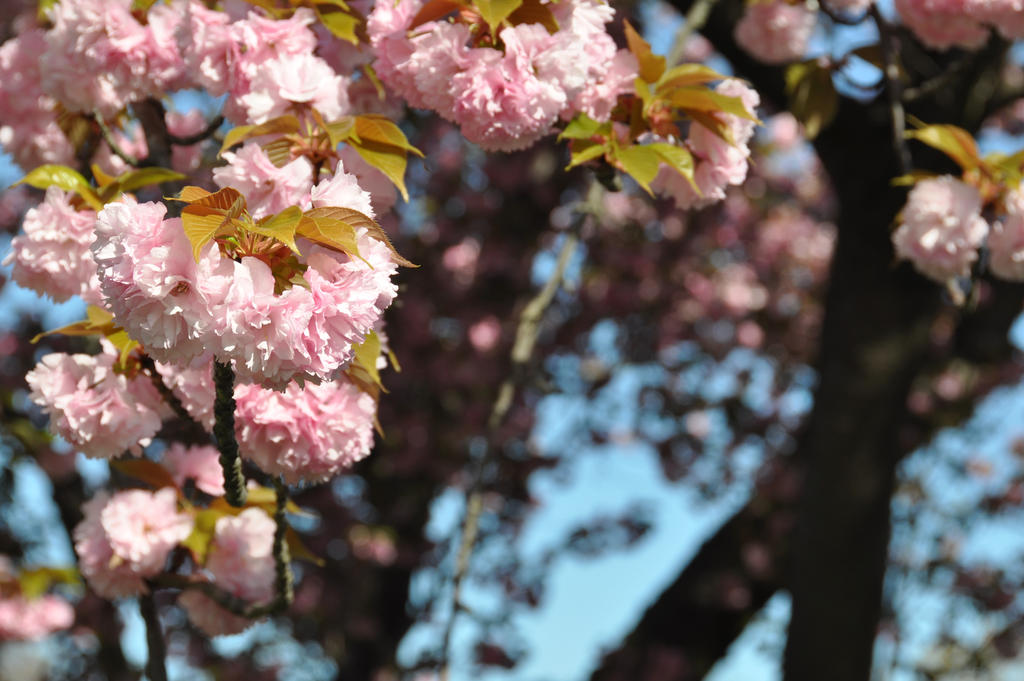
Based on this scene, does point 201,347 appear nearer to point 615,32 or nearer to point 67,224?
point 67,224

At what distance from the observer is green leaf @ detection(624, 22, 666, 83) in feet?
5.18

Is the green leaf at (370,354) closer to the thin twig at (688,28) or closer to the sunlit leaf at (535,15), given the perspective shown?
the sunlit leaf at (535,15)

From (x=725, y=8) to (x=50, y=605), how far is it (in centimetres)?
513

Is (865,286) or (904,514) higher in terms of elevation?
(865,286)

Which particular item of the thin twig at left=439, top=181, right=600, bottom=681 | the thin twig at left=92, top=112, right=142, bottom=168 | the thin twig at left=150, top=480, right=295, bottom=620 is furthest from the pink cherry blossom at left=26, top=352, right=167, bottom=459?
the thin twig at left=439, top=181, right=600, bottom=681

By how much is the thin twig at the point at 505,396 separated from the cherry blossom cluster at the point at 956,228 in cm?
65

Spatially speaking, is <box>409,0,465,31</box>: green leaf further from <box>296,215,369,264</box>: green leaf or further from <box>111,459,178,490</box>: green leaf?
<box>111,459,178,490</box>: green leaf

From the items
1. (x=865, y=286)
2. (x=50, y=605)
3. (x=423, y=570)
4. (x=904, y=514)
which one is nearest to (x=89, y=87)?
(x=865, y=286)

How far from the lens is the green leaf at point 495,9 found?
4.51ft

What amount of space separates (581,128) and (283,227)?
70cm

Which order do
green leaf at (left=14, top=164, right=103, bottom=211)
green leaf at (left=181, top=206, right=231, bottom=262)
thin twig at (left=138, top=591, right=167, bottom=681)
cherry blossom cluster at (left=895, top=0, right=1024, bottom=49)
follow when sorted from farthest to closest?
cherry blossom cluster at (left=895, top=0, right=1024, bottom=49) < thin twig at (left=138, top=591, right=167, bottom=681) < green leaf at (left=14, top=164, right=103, bottom=211) < green leaf at (left=181, top=206, right=231, bottom=262)

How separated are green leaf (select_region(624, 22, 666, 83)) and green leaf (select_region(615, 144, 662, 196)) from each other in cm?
12

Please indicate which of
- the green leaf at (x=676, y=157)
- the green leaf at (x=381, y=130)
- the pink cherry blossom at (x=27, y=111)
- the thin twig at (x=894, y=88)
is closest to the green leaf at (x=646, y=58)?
the green leaf at (x=676, y=157)

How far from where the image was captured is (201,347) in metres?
1.03
